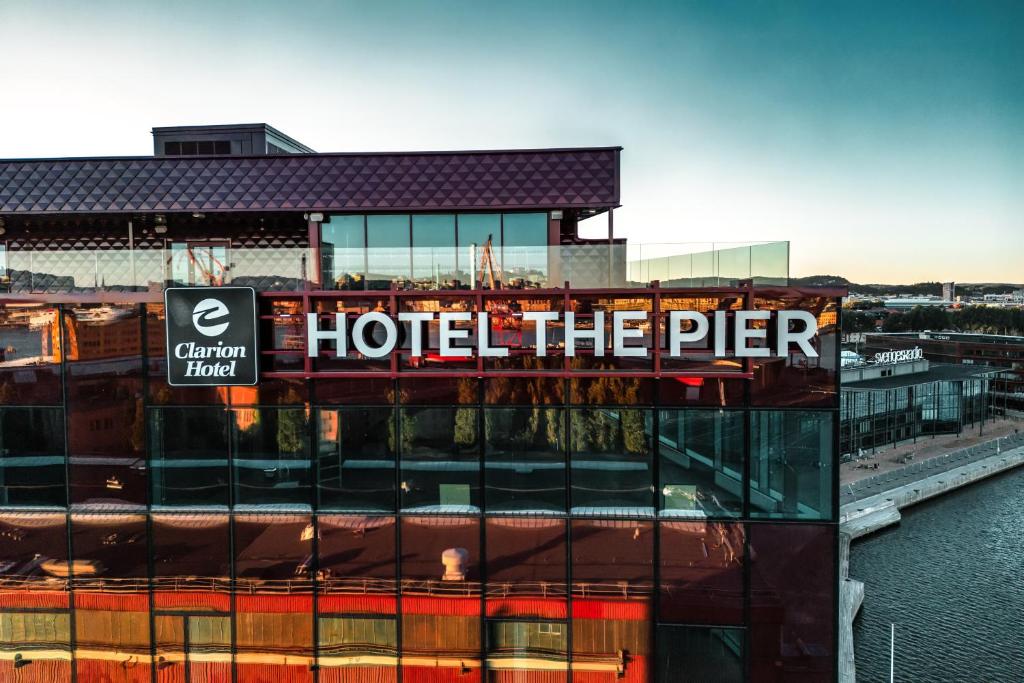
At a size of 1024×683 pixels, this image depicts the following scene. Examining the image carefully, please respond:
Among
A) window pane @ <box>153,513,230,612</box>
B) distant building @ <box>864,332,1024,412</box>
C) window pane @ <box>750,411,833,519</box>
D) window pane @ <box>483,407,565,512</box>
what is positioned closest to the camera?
window pane @ <box>750,411,833,519</box>

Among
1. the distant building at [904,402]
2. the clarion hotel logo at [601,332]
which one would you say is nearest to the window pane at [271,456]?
the clarion hotel logo at [601,332]

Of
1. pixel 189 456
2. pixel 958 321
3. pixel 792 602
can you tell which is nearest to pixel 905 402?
pixel 792 602

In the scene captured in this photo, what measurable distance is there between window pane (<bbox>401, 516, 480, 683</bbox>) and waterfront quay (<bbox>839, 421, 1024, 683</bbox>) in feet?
108

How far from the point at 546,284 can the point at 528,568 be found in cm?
618

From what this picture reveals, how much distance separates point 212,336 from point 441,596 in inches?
296

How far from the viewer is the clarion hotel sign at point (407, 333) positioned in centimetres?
1142

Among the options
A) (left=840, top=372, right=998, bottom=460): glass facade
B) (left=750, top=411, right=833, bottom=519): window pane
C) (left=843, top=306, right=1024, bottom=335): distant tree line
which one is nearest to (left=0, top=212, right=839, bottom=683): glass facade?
(left=750, top=411, right=833, bottom=519): window pane

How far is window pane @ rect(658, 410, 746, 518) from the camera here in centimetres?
1174

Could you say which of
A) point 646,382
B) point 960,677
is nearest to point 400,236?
point 646,382

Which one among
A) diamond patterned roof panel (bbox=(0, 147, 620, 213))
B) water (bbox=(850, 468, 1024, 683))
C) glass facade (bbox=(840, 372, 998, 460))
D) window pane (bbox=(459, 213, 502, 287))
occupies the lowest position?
water (bbox=(850, 468, 1024, 683))

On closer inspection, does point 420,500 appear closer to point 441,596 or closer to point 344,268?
point 441,596

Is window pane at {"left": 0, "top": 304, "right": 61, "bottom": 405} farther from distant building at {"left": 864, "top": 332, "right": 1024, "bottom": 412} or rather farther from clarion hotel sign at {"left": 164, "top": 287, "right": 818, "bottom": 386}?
distant building at {"left": 864, "top": 332, "right": 1024, "bottom": 412}

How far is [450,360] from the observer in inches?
479

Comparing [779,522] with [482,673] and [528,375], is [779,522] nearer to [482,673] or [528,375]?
[528,375]
